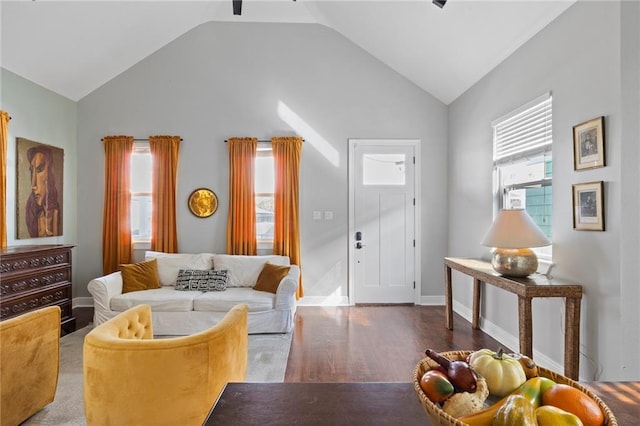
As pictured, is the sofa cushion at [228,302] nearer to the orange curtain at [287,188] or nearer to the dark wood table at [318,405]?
the orange curtain at [287,188]

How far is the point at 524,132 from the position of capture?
3.41 m

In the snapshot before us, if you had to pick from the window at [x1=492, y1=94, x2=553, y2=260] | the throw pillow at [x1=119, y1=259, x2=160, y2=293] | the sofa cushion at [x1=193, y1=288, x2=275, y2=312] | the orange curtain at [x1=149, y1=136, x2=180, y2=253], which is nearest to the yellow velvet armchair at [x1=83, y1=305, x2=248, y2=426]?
the sofa cushion at [x1=193, y1=288, x2=275, y2=312]

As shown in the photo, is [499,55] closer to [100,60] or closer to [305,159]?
[305,159]

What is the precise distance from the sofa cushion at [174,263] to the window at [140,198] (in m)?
0.55

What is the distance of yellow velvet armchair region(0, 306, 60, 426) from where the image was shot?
205cm

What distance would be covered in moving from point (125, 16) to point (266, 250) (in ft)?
11.2

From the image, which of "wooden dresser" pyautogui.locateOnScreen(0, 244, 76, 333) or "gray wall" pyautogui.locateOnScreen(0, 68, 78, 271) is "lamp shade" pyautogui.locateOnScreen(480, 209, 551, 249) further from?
"gray wall" pyautogui.locateOnScreen(0, 68, 78, 271)

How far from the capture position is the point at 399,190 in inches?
204

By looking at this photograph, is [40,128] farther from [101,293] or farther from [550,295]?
[550,295]

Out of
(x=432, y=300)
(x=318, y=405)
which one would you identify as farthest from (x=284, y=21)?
(x=318, y=405)

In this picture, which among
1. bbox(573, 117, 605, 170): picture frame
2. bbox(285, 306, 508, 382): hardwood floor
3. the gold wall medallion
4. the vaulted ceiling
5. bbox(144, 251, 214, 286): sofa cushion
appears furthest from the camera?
the gold wall medallion

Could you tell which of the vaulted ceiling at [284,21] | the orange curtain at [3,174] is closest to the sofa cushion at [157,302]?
the orange curtain at [3,174]

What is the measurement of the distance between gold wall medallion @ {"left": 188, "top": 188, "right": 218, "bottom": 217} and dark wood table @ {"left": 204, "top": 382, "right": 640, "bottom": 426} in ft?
14.4

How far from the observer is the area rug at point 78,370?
7.68ft
